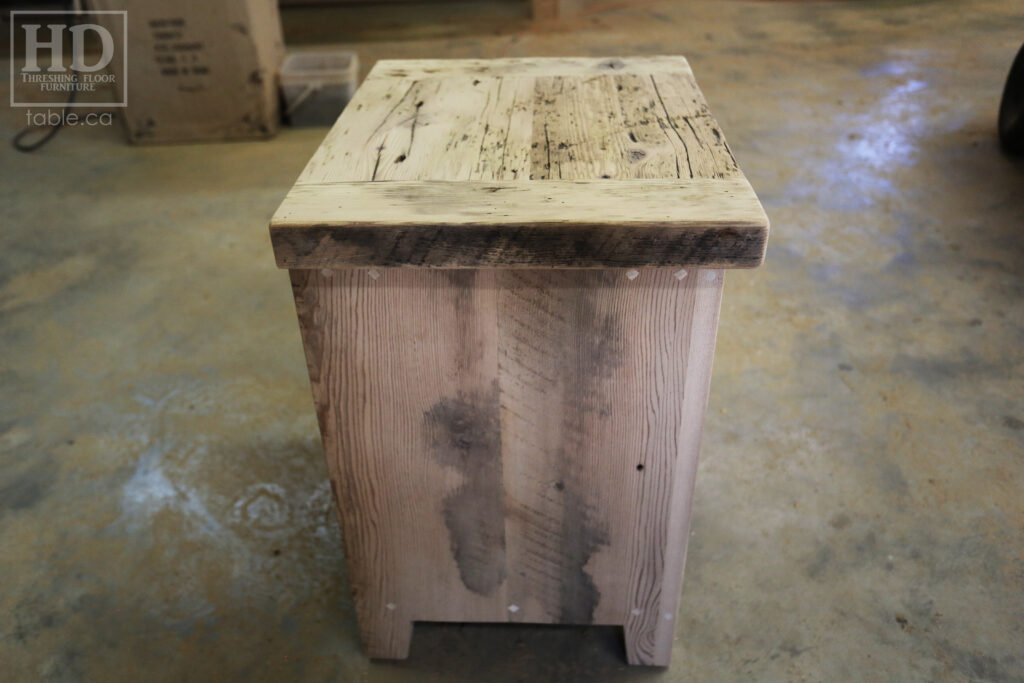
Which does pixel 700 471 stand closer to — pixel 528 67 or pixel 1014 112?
pixel 528 67

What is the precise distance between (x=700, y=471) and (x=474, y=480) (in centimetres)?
68

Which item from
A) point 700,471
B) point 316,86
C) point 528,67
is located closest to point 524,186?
point 528,67

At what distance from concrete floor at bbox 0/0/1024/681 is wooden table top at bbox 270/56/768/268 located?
27.2 inches

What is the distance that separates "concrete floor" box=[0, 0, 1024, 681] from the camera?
4.06 ft

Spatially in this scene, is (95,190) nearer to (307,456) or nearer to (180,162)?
(180,162)

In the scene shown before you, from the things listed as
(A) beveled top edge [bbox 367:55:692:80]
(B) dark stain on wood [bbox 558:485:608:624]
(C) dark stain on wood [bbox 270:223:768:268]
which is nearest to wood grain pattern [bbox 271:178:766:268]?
(C) dark stain on wood [bbox 270:223:768:268]

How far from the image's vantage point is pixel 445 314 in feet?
2.94

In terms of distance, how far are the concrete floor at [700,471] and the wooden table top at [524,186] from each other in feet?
2.27

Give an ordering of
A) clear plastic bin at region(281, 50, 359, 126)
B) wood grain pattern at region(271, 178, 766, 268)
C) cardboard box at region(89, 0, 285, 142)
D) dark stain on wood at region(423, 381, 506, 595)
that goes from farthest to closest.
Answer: clear plastic bin at region(281, 50, 359, 126) → cardboard box at region(89, 0, 285, 142) → dark stain on wood at region(423, 381, 506, 595) → wood grain pattern at region(271, 178, 766, 268)

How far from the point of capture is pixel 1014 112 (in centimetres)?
275

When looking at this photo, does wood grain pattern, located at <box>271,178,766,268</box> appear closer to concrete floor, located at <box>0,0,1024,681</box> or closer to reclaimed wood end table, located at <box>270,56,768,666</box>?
reclaimed wood end table, located at <box>270,56,768,666</box>

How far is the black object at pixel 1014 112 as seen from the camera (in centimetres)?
271

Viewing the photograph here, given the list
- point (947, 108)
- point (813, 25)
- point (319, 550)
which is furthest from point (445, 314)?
point (813, 25)

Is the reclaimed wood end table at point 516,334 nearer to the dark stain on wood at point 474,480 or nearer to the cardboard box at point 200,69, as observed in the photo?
the dark stain on wood at point 474,480
